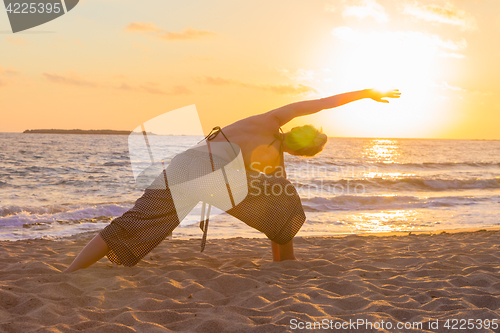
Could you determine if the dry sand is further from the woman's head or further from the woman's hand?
the woman's hand

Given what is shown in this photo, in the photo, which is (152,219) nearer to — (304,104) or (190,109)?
(190,109)

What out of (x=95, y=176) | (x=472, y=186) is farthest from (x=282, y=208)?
(x=472, y=186)

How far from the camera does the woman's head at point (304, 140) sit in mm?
3383

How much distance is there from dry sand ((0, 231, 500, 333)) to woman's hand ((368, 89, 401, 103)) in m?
1.59

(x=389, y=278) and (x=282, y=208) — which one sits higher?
(x=282, y=208)

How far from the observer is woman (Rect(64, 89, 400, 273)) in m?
3.13

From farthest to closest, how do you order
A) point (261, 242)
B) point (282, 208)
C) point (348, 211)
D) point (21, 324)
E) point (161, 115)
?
point (348, 211) < point (261, 242) < point (161, 115) < point (282, 208) < point (21, 324)

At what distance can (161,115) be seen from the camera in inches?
161

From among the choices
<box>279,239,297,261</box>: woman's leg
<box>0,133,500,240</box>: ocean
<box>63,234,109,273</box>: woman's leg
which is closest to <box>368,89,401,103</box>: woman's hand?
<box>279,239,297,261</box>: woman's leg

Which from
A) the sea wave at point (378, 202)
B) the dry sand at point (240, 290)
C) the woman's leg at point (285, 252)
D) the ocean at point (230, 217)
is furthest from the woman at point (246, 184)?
the sea wave at point (378, 202)

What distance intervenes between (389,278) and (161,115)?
2.73 m

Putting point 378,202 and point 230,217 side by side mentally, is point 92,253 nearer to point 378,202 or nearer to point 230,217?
point 230,217

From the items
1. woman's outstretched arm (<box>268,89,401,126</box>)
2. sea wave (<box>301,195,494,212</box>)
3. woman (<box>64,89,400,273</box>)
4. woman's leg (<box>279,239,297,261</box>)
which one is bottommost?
sea wave (<box>301,195,494,212</box>)

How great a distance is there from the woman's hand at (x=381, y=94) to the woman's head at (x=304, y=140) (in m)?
0.59
